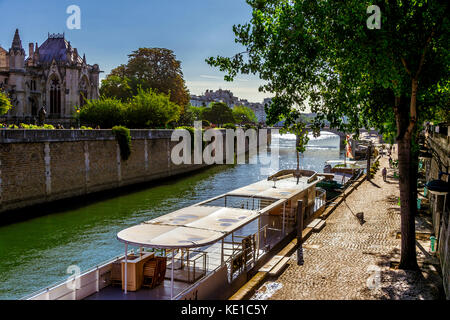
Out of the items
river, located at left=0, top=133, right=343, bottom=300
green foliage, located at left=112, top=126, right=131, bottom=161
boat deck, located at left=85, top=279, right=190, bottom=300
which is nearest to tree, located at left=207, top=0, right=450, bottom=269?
boat deck, located at left=85, top=279, right=190, bottom=300

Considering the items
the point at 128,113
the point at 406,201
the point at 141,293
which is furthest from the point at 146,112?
the point at 141,293

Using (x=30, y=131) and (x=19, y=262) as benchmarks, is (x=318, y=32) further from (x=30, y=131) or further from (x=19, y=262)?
(x=30, y=131)

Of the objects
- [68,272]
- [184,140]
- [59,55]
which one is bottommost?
[68,272]

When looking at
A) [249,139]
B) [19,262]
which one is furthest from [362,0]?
[249,139]

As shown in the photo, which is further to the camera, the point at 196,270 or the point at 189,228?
the point at 196,270

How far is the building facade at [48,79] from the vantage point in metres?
56.0

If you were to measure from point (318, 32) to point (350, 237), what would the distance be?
832 centimetres

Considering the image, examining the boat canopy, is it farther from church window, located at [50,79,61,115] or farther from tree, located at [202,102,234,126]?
tree, located at [202,102,234,126]

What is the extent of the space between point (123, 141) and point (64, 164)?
732 cm

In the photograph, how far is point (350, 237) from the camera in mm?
16328

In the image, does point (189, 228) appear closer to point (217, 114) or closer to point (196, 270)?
point (196, 270)

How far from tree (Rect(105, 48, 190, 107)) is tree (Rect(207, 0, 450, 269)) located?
56.2m

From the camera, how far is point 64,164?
28.3 metres

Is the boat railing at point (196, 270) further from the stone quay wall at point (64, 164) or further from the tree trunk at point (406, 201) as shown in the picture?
the stone quay wall at point (64, 164)
